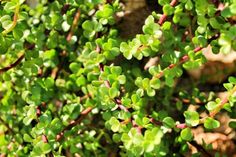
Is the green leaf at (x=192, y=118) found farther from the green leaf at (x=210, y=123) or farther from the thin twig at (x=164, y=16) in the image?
the thin twig at (x=164, y=16)

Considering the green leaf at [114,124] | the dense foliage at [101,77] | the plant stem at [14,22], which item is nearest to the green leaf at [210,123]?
the dense foliage at [101,77]

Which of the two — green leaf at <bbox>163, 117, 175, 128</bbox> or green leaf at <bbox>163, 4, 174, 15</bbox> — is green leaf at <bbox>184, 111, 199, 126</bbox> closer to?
green leaf at <bbox>163, 117, 175, 128</bbox>

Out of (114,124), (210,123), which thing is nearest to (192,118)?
(210,123)

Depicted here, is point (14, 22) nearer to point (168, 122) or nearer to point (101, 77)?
point (101, 77)

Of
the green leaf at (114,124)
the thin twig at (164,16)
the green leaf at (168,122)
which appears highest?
the thin twig at (164,16)

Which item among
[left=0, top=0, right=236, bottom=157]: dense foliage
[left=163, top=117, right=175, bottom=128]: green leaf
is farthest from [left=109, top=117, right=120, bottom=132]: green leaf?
[left=163, top=117, right=175, bottom=128]: green leaf

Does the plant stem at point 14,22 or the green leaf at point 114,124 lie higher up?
the plant stem at point 14,22

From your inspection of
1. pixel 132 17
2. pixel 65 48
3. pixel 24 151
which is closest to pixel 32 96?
pixel 24 151

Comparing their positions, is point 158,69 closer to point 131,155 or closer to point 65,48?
point 131,155
